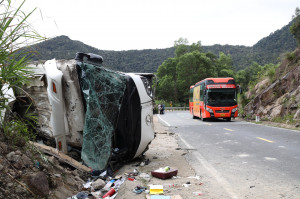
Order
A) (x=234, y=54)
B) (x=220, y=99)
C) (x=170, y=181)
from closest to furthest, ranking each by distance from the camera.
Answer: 1. (x=170, y=181)
2. (x=220, y=99)
3. (x=234, y=54)

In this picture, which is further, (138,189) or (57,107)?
(57,107)

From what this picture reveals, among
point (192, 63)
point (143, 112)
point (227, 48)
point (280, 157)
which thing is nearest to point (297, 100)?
point (280, 157)

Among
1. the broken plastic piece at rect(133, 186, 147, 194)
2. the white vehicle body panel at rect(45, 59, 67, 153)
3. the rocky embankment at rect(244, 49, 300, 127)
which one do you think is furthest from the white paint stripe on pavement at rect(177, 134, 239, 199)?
the rocky embankment at rect(244, 49, 300, 127)

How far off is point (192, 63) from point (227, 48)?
6545 centimetres

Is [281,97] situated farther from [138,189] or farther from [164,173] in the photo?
[138,189]

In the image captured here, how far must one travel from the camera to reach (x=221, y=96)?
69.4 ft

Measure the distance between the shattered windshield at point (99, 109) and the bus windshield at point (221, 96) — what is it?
52.7ft

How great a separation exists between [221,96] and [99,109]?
55.6 ft

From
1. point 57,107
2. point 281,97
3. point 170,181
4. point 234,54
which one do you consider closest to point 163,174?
point 170,181

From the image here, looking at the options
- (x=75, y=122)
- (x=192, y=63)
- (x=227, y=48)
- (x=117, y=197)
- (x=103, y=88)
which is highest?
(x=227, y=48)

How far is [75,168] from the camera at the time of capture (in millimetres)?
5113

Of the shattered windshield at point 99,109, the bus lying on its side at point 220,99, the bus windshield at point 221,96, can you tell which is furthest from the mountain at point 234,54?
the shattered windshield at point 99,109

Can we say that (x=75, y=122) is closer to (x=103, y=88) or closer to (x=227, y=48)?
(x=103, y=88)

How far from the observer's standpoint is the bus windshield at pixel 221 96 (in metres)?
21.0
